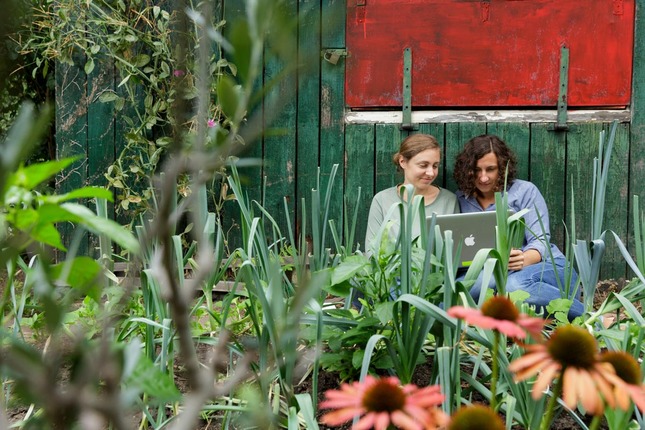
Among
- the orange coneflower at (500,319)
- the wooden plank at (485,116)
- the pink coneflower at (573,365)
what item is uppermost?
the wooden plank at (485,116)

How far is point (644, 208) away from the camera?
383 cm

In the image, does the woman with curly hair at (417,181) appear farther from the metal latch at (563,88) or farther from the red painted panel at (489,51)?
the metal latch at (563,88)

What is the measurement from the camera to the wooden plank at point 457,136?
395cm

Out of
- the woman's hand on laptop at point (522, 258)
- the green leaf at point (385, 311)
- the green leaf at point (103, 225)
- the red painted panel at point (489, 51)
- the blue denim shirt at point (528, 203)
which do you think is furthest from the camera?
the red painted panel at point (489, 51)

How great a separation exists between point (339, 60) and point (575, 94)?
1118 millimetres

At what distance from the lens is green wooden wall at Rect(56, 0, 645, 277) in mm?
3887

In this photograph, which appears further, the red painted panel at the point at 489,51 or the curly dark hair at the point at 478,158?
the red painted panel at the point at 489,51

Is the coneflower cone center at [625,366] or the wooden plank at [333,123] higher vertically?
the wooden plank at [333,123]

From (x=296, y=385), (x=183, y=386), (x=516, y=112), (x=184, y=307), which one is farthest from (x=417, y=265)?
(x=516, y=112)

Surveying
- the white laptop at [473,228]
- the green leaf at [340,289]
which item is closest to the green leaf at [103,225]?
the green leaf at [340,289]

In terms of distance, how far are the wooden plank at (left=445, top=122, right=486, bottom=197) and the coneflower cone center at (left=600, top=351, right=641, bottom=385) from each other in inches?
126

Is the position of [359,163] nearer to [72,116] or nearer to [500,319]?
[72,116]

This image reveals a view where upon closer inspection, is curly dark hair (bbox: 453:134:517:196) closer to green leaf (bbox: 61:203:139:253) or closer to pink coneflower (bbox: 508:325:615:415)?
pink coneflower (bbox: 508:325:615:415)

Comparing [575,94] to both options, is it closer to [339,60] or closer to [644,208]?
[644,208]
